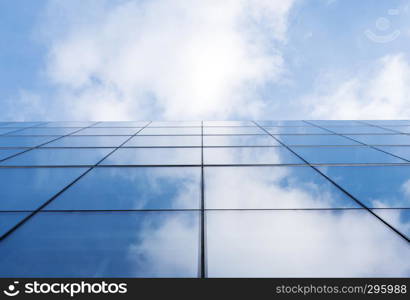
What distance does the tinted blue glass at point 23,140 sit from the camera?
9653 mm

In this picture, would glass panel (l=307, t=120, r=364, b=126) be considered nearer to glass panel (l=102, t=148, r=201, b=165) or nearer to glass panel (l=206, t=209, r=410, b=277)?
glass panel (l=102, t=148, r=201, b=165)

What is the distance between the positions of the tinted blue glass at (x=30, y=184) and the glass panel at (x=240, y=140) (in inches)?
168

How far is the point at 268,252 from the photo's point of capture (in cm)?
386

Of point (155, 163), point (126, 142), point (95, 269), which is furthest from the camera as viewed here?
point (126, 142)

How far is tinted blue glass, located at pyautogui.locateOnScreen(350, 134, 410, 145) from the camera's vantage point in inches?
374

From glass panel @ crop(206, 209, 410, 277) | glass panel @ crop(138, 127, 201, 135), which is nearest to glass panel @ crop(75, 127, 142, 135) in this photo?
glass panel @ crop(138, 127, 201, 135)

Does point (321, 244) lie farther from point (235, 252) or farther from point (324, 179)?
point (324, 179)

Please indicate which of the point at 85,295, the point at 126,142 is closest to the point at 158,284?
the point at 85,295

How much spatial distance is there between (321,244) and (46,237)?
3.86 metres

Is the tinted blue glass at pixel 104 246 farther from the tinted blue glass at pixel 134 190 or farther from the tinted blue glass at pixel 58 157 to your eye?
the tinted blue glass at pixel 58 157

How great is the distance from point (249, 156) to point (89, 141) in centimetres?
552

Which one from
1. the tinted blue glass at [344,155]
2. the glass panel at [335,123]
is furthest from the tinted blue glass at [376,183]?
the glass panel at [335,123]

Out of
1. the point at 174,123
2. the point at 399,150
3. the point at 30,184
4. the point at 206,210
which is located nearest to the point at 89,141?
the point at 30,184

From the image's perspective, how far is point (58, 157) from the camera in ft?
26.1
